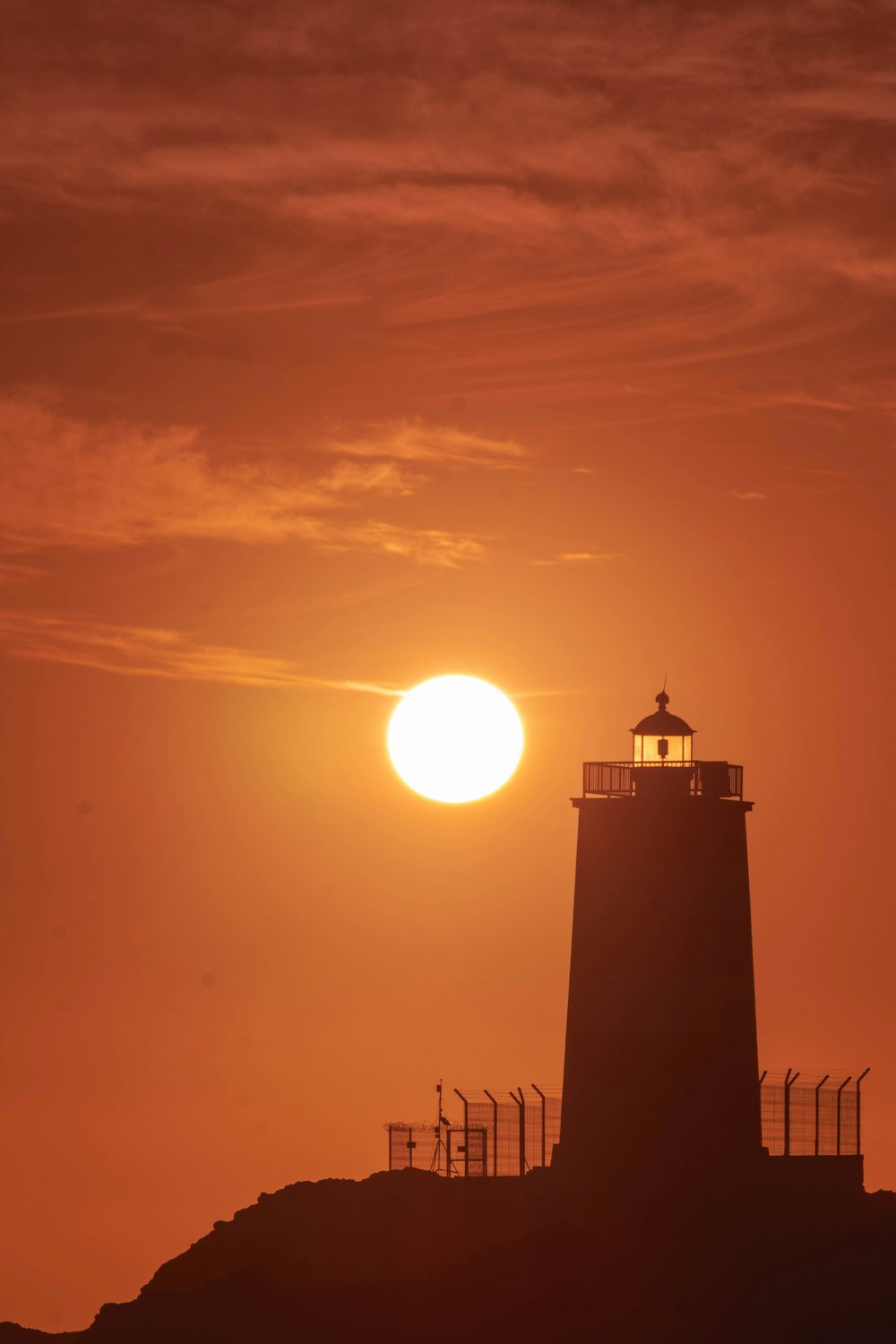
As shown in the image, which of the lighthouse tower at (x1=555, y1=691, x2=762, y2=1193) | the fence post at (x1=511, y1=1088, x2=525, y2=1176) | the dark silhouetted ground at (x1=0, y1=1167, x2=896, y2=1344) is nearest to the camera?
the dark silhouetted ground at (x1=0, y1=1167, x2=896, y2=1344)

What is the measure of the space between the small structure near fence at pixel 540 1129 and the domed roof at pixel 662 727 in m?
7.38

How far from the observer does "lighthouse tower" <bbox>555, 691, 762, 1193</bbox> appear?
61.0 metres

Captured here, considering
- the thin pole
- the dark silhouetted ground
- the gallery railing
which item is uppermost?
the gallery railing

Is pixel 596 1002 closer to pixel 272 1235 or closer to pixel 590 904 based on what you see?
pixel 590 904

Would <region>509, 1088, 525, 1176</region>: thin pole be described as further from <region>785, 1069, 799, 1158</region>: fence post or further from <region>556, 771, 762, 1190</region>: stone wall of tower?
<region>785, 1069, 799, 1158</region>: fence post

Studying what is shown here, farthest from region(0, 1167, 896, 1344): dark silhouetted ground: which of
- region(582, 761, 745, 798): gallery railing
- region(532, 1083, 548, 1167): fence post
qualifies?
region(582, 761, 745, 798): gallery railing

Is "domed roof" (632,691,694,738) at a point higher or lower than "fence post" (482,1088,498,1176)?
higher

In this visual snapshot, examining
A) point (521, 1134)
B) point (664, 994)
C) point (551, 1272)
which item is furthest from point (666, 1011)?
point (551, 1272)

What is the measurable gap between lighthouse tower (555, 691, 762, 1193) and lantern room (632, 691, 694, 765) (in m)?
0.04

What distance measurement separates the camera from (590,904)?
203ft

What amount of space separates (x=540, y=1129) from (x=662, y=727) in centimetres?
861

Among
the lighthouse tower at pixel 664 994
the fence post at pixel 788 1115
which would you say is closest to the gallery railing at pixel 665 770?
the lighthouse tower at pixel 664 994

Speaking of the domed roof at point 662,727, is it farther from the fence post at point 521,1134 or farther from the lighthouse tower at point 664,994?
the fence post at point 521,1134

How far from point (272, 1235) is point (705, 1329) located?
32.3 ft
